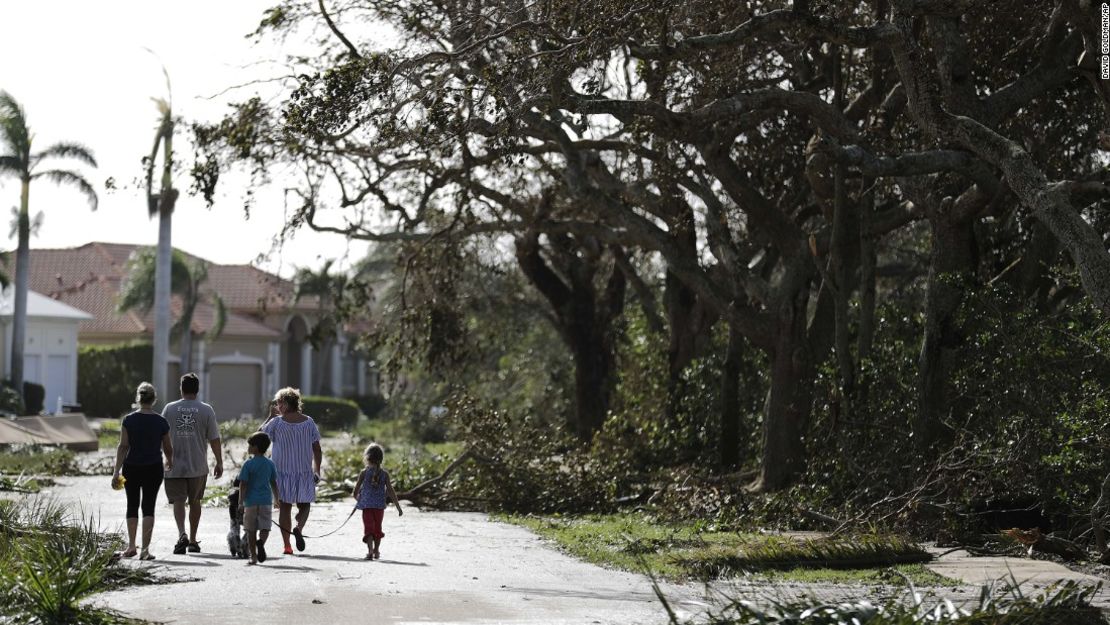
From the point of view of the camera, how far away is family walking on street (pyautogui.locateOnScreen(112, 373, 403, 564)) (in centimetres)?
1345

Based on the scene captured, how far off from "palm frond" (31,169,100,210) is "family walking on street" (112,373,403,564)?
116ft

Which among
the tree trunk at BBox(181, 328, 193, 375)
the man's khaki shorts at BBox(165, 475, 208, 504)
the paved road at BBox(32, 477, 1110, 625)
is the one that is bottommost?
the paved road at BBox(32, 477, 1110, 625)

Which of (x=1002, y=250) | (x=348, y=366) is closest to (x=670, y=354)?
(x=1002, y=250)

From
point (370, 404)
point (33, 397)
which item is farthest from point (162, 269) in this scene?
point (370, 404)

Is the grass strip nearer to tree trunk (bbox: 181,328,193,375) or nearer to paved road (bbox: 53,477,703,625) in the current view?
paved road (bbox: 53,477,703,625)

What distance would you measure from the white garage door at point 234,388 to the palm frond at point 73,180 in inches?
646

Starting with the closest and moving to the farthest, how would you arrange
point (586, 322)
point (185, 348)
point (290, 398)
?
point (290, 398) → point (586, 322) → point (185, 348)

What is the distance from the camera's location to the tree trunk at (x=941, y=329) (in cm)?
1698

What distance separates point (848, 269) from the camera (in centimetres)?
2006

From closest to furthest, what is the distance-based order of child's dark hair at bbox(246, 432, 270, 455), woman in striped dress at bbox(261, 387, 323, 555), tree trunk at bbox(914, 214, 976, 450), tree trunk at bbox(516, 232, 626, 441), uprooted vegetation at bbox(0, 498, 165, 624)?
uprooted vegetation at bbox(0, 498, 165, 624), child's dark hair at bbox(246, 432, 270, 455), woman in striped dress at bbox(261, 387, 323, 555), tree trunk at bbox(914, 214, 976, 450), tree trunk at bbox(516, 232, 626, 441)

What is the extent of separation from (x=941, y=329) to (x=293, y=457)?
7.47 meters

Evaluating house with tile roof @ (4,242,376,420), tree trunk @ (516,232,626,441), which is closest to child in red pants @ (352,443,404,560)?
tree trunk @ (516,232,626,441)

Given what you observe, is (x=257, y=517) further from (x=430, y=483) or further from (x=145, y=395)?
(x=430, y=483)

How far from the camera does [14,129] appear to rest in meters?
47.6
